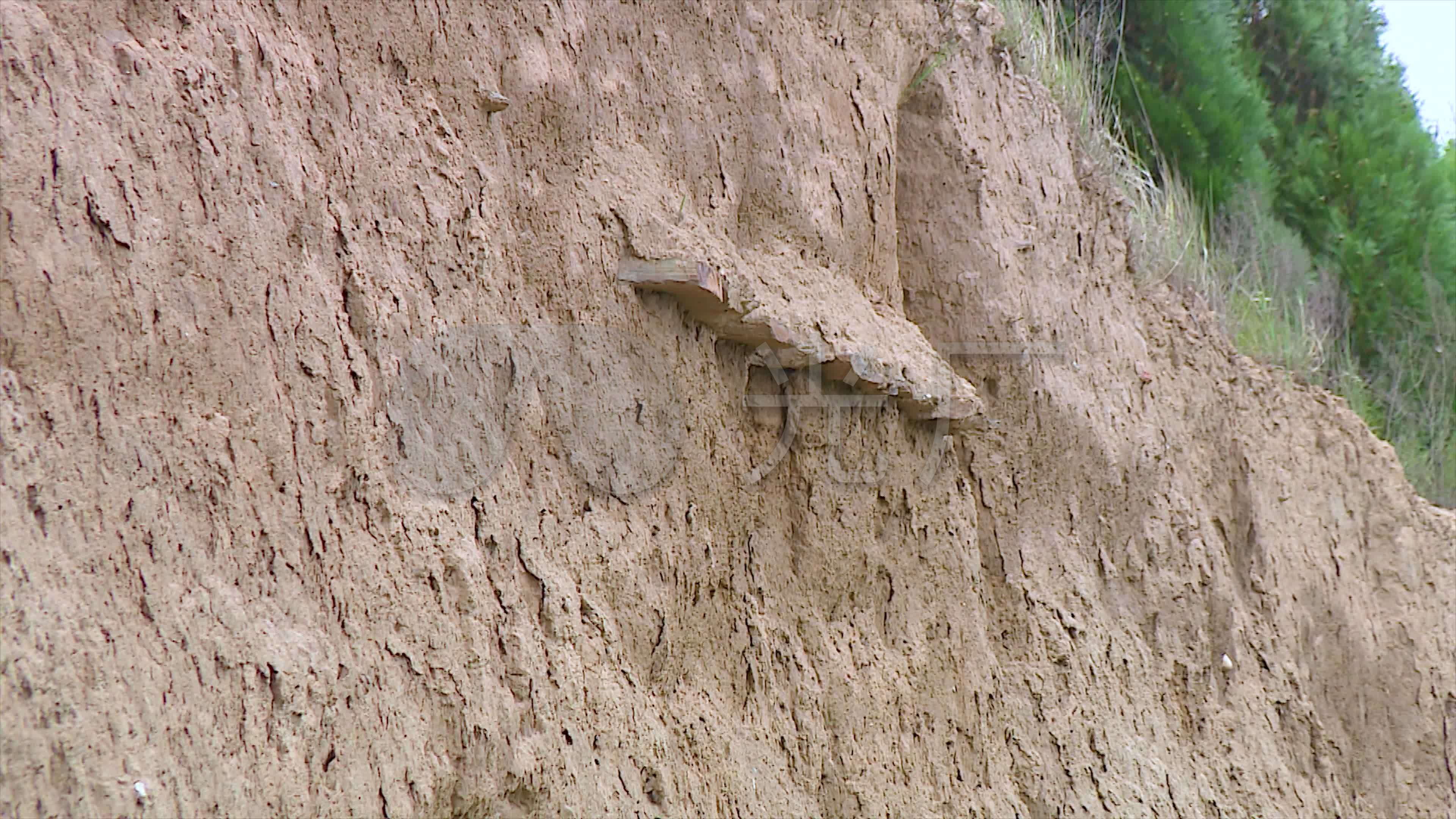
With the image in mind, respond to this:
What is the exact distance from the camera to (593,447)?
3002 mm

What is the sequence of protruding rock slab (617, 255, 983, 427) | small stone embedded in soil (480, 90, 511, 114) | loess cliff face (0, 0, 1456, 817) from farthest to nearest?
protruding rock slab (617, 255, 983, 427) → small stone embedded in soil (480, 90, 511, 114) → loess cliff face (0, 0, 1456, 817)

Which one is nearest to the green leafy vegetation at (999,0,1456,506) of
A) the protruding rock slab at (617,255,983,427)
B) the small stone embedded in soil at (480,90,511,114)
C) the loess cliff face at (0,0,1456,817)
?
the loess cliff face at (0,0,1456,817)

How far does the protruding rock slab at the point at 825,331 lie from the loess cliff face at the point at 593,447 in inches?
1.0

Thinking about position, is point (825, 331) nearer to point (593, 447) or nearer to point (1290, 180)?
point (593, 447)

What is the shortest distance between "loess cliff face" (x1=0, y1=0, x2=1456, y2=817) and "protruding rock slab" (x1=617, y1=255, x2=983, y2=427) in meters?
0.02

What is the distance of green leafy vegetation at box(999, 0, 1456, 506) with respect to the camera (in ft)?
20.1

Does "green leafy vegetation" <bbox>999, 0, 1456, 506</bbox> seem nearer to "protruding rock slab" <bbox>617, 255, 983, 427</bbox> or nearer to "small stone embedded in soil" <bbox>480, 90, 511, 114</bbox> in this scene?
"protruding rock slab" <bbox>617, 255, 983, 427</bbox>

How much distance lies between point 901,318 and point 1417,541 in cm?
363

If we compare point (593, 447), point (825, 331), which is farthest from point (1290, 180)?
point (593, 447)

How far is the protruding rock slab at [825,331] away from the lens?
318 centimetres

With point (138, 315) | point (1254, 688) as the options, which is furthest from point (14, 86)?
point (1254, 688)

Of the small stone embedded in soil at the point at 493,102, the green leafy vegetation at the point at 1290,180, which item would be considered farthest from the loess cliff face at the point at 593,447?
the green leafy vegetation at the point at 1290,180

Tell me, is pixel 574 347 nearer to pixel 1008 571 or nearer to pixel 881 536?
pixel 881 536

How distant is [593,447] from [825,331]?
863 mm
